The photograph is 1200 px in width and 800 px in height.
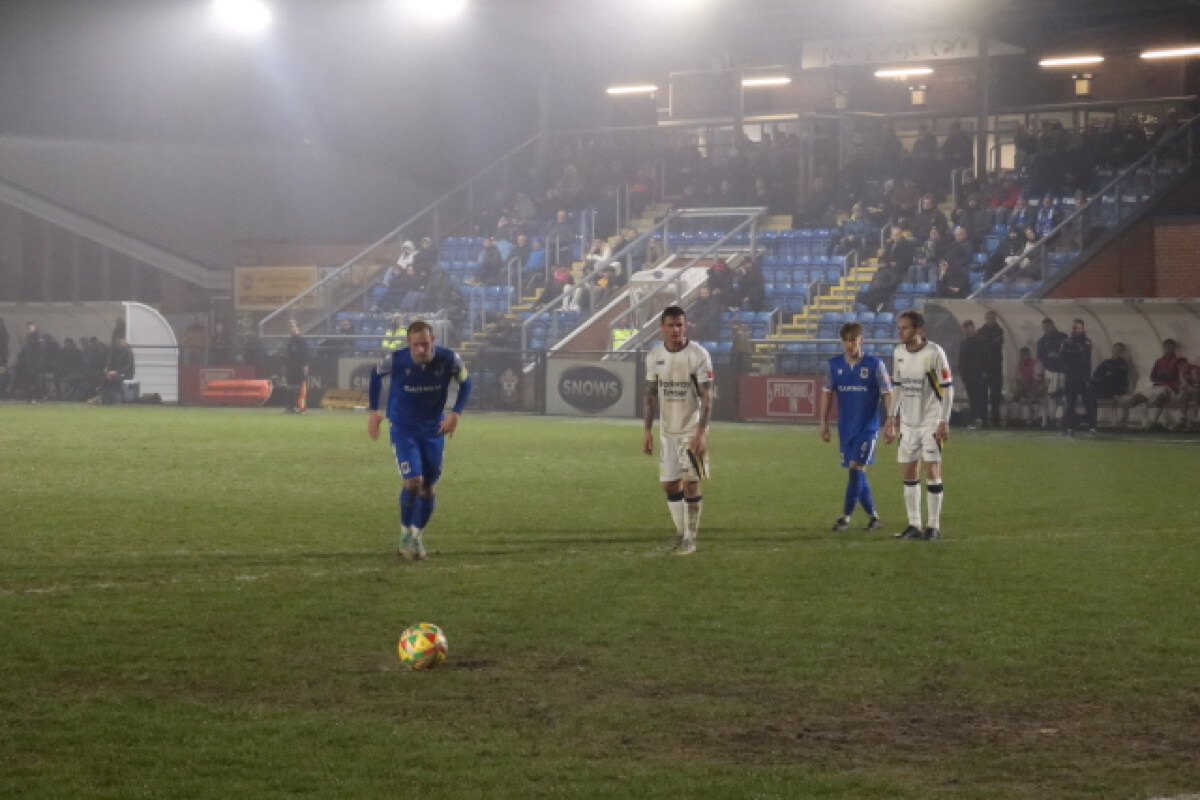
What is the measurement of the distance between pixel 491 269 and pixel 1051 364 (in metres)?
17.8

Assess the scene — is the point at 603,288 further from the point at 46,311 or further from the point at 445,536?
Result: the point at 445,536

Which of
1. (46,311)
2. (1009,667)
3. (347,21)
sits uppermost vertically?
(347,21)

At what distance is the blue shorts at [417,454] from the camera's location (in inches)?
Result: 512

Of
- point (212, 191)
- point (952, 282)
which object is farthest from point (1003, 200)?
point (212, 191)

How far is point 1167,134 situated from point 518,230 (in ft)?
56.5

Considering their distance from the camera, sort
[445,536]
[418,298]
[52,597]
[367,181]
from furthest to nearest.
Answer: [367,181] < [418,298] < [445,536] < [52,597]

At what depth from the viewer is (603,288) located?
40.6 m

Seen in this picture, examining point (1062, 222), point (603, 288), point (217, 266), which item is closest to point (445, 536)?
point (1062, 222)

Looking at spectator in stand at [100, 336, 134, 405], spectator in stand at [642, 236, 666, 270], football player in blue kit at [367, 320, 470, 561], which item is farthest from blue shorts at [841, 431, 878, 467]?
spectator in stand at [100, 336, 134, 405]

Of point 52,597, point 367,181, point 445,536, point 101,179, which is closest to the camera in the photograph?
point 52,597

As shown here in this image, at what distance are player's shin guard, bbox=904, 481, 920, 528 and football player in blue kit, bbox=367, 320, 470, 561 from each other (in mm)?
4123

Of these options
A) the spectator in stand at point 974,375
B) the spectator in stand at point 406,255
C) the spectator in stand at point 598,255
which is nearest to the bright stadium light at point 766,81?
the spectator in stand at point 598,255

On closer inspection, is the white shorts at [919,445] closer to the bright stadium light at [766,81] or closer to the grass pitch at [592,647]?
the grass pitch at [592,647]

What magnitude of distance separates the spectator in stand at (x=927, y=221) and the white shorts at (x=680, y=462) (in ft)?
78.0
